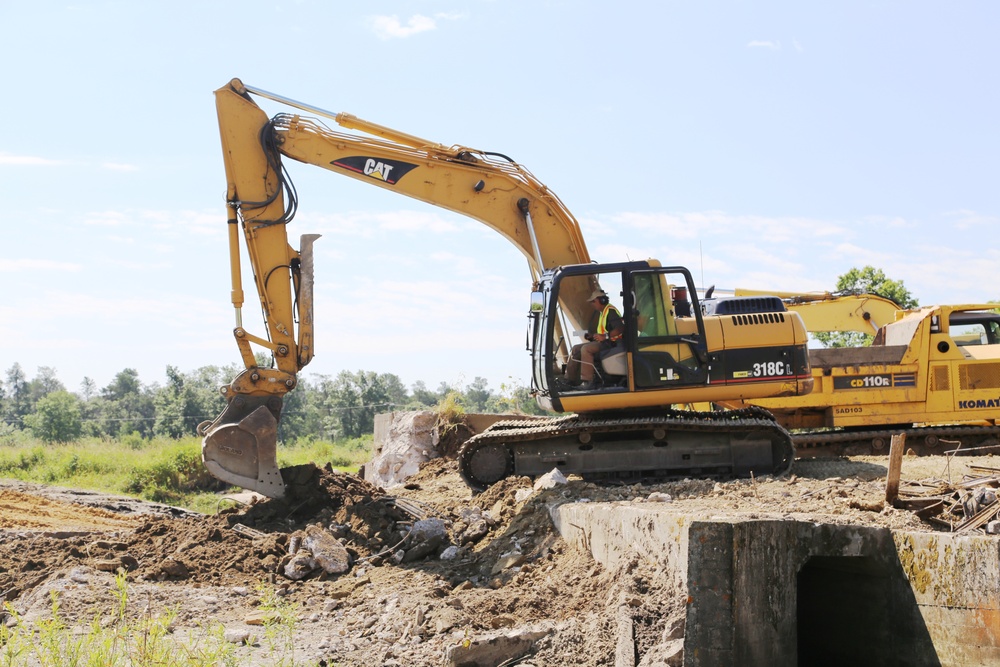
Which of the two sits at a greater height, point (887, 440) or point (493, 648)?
point (887, 440)

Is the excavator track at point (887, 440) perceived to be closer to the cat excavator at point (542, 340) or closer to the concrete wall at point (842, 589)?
the cat excavator at point (542, 340)

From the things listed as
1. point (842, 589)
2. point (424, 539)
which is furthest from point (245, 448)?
point (842, 589)

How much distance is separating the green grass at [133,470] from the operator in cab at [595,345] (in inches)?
349

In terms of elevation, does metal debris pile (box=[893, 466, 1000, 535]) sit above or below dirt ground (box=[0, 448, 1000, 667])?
above

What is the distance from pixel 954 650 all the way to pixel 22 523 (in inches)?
441

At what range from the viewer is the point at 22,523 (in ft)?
41.3

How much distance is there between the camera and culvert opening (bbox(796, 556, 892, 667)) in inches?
236

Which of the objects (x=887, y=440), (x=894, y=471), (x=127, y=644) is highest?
(x=894, y=471)

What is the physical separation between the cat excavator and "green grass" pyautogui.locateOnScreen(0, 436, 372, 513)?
7.36m

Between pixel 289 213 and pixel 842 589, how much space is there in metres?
6.94

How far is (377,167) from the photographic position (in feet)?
36.1

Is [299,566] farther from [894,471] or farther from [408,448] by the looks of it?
[408,448]

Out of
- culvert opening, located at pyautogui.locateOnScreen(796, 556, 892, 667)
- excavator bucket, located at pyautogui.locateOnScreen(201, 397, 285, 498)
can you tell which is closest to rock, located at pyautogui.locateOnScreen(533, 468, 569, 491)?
excavator bucket, located at pyautogui.locateOnScreen(201, 397, 285, 498)

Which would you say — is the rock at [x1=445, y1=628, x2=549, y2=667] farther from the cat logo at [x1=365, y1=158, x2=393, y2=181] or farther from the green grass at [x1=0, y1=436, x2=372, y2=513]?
the green grass at [x1=0, y1=436, x2=372, y2=513]
